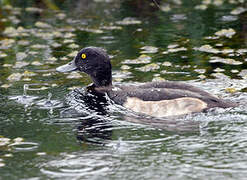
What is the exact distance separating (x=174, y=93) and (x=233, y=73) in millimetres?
1931

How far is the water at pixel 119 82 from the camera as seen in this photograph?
6840 mm

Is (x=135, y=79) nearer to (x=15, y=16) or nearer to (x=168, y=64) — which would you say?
(x=168, y=64)

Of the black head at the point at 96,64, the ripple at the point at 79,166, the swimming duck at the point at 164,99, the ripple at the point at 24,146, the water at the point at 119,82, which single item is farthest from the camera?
the black head at the point at 96,64

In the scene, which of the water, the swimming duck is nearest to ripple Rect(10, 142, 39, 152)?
the water

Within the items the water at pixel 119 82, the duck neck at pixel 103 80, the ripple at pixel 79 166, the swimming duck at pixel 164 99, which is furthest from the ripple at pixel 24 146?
the duck neck at pixel 103 80

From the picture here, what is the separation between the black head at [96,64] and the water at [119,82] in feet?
1.16

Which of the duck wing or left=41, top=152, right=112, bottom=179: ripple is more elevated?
the duck wing

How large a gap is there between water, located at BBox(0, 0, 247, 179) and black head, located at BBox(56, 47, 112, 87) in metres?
0.35

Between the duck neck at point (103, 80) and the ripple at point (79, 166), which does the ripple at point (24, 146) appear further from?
the duck neck at point (103, 80)

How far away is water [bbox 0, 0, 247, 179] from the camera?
22.4 feet

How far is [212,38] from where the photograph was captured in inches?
480

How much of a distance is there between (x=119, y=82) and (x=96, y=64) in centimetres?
65

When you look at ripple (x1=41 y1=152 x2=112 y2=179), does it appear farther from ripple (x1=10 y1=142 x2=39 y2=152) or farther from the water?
ripple (x1=10 y1=142 x2=39 y2=152)

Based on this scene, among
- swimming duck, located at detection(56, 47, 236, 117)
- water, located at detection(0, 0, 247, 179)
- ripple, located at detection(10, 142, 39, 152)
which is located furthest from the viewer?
swimming duck, located at detection(56, 47, 236, 117)
